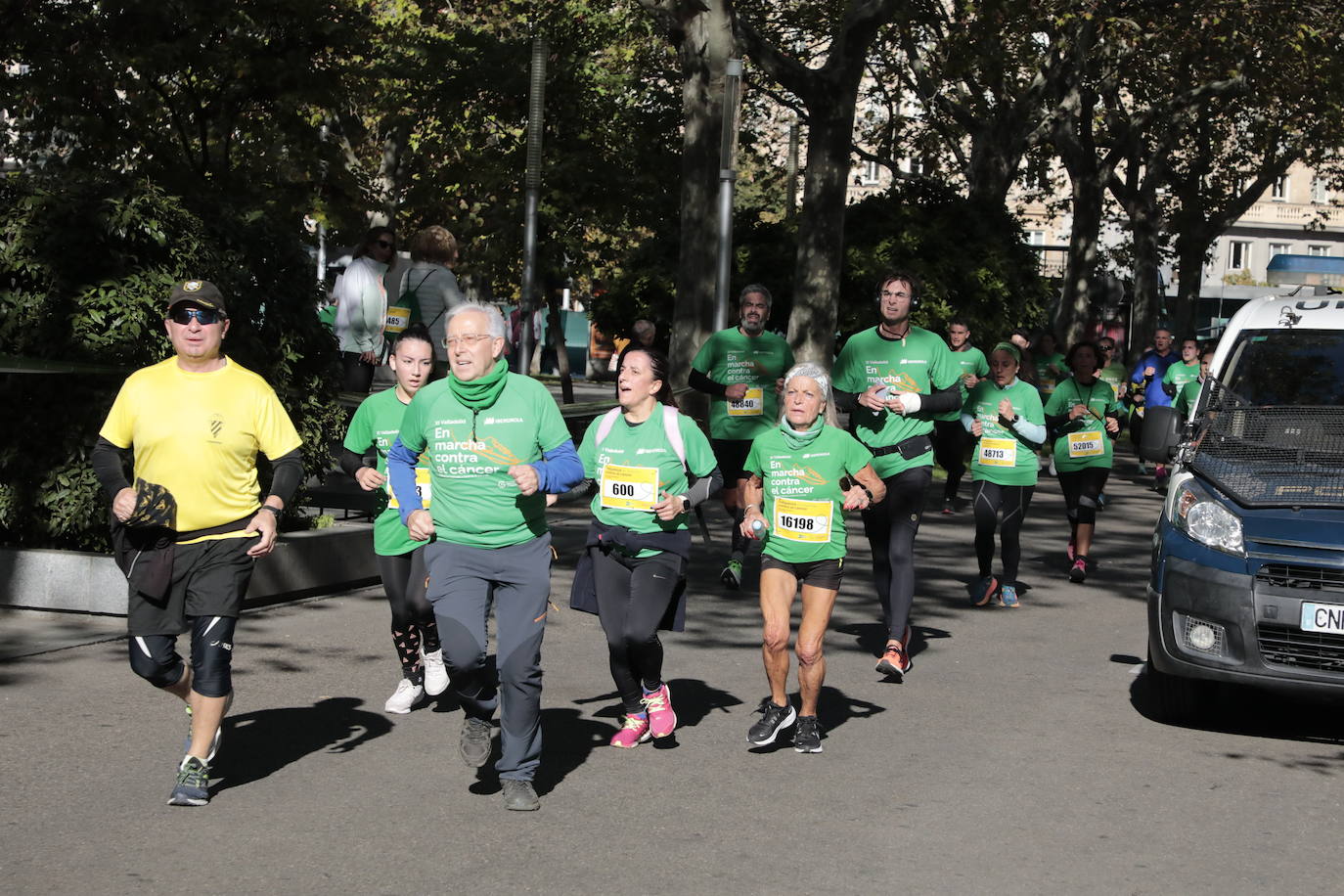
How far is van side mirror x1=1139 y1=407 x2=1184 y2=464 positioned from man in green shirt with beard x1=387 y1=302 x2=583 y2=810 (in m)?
3.50

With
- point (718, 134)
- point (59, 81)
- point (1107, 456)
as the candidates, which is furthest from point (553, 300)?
point (1107, 456)

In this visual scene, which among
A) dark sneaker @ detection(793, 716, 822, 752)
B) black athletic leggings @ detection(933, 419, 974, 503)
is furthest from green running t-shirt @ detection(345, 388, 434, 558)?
black athletic leggings @ detection(933, 419, 974, 503)

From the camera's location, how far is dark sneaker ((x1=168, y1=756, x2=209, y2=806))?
20.2ft

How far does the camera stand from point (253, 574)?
1045cm

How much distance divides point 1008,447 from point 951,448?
5931 mm

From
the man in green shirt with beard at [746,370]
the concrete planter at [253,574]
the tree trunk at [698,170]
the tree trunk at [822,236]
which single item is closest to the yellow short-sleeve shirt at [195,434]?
the concrete planter at [253,574]

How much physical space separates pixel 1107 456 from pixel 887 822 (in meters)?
7.33

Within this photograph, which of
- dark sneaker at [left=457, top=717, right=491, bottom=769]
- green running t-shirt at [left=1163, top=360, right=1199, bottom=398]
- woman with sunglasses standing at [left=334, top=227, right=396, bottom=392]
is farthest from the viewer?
green running t-shirt at [left=1163, top=360, right=1199, bottom=398]

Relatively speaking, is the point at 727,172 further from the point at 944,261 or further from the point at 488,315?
the point at 488,315

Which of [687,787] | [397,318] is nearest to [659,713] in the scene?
[687,787]

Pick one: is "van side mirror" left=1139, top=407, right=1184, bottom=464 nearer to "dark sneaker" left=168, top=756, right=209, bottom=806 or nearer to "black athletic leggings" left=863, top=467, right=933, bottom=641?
"black athletic leggings" left=863, top=467, right=933, bottom=641

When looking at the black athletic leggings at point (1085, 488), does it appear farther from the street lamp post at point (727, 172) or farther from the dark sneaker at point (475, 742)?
the dark sneaker at point (475, 742)

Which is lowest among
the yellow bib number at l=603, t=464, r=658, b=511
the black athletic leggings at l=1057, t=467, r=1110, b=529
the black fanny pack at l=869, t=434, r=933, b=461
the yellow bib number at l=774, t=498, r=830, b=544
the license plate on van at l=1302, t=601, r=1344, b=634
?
the license plate on van at l=1302, t=601, r=1344, b=634

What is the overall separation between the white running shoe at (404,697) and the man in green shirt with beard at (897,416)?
2.32 m
